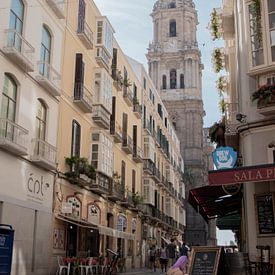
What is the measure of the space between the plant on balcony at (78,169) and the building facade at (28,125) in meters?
1.44

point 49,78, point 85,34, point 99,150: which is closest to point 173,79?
point 99,150

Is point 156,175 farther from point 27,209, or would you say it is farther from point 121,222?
point 27,209

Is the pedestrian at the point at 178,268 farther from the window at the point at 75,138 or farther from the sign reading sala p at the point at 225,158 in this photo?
the window at the point at 75,138

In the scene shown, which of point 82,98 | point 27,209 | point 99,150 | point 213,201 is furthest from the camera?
point 99,150

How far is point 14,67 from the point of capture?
17.4m

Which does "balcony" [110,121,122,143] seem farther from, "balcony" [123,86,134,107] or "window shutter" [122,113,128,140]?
"balcony" [123,86,134,107]

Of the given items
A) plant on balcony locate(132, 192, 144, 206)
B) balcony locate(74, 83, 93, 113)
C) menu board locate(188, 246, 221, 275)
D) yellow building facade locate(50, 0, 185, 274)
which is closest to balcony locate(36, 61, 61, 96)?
yellow building facade locate(50, 0, 185, 274)

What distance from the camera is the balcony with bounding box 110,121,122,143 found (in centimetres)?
2876

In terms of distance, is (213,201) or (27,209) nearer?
(213,201)

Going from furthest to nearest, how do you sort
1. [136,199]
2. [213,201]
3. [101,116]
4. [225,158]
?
[136,199]
[101,116]
[213,201]
[225,158]

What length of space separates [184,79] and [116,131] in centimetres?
4477

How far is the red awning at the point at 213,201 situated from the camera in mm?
14016

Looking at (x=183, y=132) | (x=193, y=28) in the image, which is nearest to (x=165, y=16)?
(x=193, y=28)

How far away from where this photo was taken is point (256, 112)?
44.0ft
